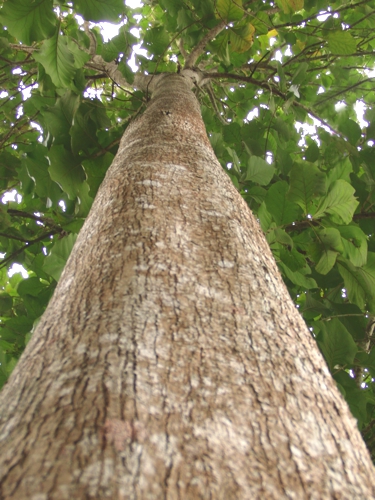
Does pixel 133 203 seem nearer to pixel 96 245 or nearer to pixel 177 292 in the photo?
pixel 96 245

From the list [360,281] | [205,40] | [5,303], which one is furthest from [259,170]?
[5,303]

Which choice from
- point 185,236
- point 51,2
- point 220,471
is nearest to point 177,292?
point 185,236

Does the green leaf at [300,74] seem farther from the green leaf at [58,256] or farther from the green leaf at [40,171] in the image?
the green leaf at [58,256]

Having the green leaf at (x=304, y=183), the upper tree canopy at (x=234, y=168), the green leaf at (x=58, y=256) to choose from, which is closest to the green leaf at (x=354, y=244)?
the upper tree canopy at (x=234, y=168)

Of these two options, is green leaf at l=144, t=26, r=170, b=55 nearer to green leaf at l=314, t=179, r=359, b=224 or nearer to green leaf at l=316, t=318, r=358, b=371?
green leaf at l=314, t=179, r=359, b=224

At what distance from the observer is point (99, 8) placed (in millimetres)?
1515

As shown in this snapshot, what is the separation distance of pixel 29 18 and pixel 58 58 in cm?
17

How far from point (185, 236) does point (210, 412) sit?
349mm

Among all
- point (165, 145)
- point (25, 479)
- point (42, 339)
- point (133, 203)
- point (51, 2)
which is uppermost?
point (51, 2)

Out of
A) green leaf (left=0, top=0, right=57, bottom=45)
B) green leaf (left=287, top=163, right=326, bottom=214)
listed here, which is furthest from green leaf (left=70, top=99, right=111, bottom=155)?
green leaf (left=287, top=163, right=326, bottom=214)

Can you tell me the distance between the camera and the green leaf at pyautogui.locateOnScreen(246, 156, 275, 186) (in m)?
1.78

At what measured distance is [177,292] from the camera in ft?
1.96

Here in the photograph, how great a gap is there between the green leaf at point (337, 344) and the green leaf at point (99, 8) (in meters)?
1.40

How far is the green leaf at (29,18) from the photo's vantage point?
56.3 inches
